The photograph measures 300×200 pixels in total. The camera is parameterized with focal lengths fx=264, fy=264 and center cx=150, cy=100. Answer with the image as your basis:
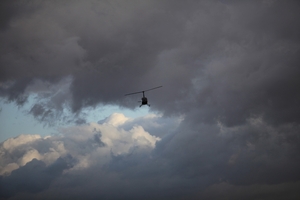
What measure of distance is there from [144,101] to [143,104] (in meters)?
1.59

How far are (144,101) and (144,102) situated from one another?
15.1 inches

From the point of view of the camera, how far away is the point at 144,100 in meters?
96.3

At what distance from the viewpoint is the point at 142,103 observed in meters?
95.4

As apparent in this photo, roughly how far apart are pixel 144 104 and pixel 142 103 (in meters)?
0.83

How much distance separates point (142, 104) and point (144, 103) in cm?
152

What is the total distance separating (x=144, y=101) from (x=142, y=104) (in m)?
2.06

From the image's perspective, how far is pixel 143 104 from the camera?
95188 millimetres

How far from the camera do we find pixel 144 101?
9631 cm

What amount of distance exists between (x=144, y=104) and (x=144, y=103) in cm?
52

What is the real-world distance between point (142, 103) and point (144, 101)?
1332mm

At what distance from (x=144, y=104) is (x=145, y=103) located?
0.90m

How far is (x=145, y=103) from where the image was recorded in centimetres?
9638

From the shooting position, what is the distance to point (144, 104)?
9562 cm

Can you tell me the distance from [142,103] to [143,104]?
1.87 ft
